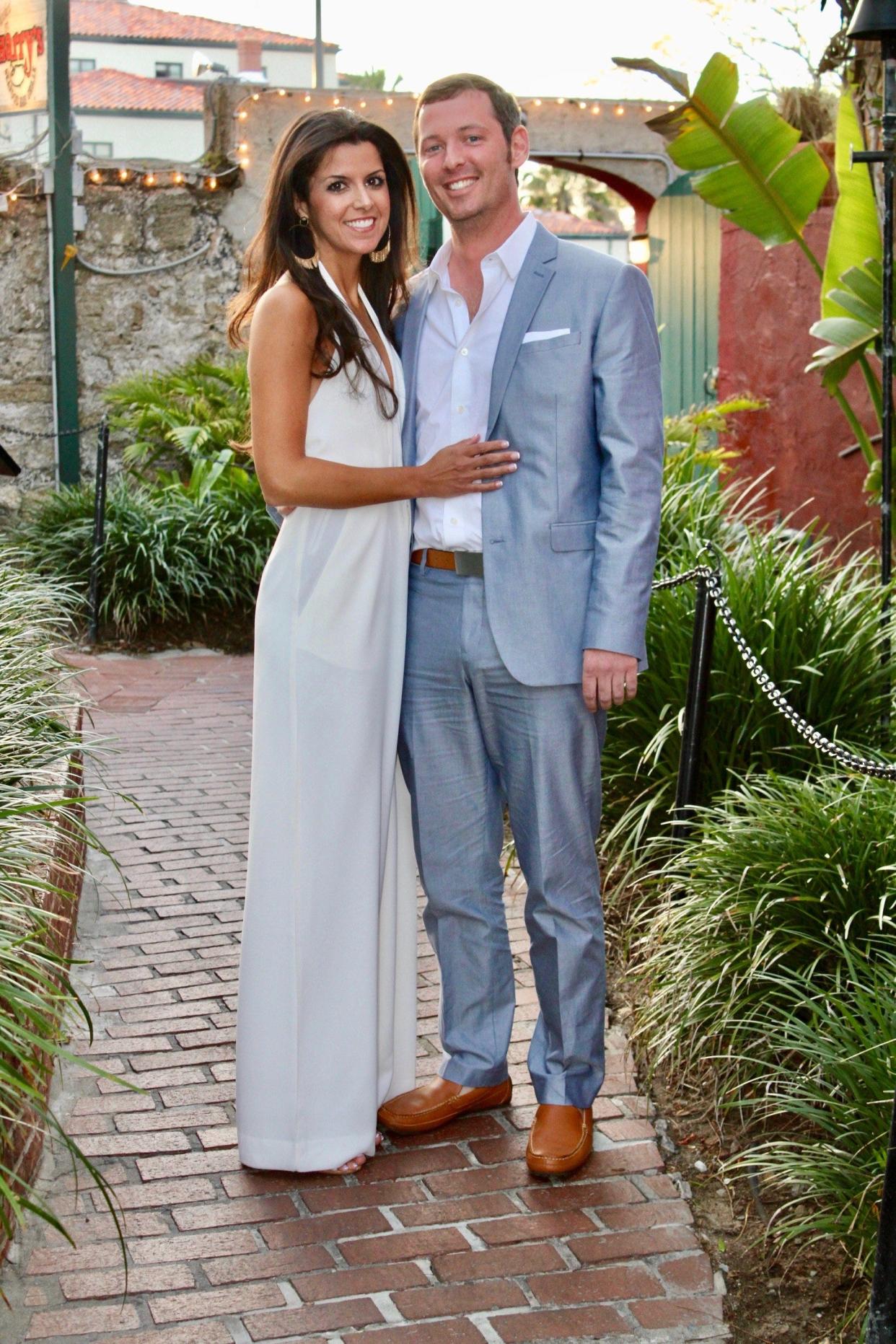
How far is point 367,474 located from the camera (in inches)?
133

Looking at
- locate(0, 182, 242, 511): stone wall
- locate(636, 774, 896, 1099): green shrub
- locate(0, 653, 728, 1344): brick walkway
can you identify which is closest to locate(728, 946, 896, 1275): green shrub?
locate(636, 774, 896, 1099): green shrub

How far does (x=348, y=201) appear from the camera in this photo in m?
3.43

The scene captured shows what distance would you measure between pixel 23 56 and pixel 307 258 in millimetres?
10738

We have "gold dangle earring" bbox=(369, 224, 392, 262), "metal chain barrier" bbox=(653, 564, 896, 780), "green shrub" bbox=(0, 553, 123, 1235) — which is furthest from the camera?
"gold dangle earring" bbox=(369, 224, 392, 262)

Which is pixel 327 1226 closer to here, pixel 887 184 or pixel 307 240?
pixel 307 240

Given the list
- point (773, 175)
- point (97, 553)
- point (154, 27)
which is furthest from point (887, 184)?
point (154, 27)

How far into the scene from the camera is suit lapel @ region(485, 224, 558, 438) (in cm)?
337

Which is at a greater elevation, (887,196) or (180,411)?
(887,196)

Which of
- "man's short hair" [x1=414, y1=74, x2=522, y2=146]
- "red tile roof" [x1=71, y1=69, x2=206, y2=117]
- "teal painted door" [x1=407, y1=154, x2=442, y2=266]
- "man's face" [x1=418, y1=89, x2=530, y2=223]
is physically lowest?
"man's face" [x1=418, y1=89, x2=530, y2=223]

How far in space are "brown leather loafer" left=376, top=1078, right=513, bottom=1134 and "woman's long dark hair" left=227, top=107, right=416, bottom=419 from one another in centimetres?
165

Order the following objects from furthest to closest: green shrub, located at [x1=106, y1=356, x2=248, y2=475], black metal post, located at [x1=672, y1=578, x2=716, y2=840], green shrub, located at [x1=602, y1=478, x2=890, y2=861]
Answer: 1. green shrub, located at [x1=106, y1=356, x2=248, y2=475]
2. green shrub, located at [x1=602, y1=478, x2=890, y2=861]
3. black metal post, located at [x1=672, y1=578, x2=716, y2=840]

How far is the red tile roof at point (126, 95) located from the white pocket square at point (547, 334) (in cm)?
6048

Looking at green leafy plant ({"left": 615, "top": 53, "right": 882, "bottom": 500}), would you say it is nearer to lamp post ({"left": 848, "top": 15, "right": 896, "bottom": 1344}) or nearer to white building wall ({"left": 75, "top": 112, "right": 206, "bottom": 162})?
lamp post ({"left": 848, "top": 15, "right": 896, "bottom": 1344})

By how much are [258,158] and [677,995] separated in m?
10.7
